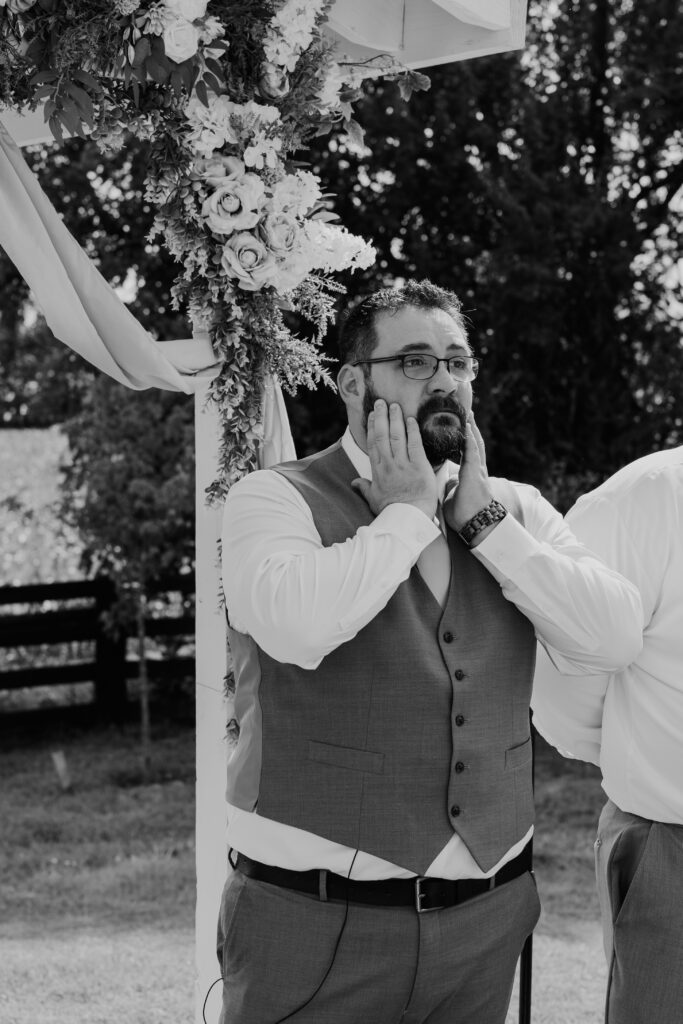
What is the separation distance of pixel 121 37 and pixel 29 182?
1.46 ft

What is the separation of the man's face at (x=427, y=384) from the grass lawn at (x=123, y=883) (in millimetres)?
2812

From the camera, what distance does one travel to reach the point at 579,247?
8031mm

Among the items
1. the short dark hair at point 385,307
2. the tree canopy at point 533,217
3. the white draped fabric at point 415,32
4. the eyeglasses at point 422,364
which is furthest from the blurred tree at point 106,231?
the eyeglasses at point 422,364

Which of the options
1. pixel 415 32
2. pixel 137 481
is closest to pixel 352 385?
pixel 415 32

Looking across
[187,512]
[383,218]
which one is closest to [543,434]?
[383,218]

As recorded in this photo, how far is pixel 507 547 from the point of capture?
2275 millimetres

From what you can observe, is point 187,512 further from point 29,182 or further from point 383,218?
point 29,182

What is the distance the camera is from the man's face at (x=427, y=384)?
7.75ft

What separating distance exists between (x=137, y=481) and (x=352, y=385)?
5.47 m

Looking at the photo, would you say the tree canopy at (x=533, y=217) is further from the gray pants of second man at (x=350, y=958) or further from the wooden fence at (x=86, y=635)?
the gray pants of second man at (x=350, y=958)

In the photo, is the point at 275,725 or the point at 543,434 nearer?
the point at 275,725

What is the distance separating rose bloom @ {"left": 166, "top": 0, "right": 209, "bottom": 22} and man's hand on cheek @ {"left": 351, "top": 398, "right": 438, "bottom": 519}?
1.03 meters

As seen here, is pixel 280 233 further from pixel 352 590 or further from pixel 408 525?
pixel 352 590

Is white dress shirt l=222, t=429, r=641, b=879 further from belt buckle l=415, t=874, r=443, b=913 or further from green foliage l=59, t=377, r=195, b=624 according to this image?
green foliage l=59, t=377, r=195, b=624
